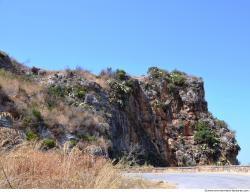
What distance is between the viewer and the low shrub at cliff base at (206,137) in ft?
195

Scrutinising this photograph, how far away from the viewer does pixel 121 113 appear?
51.2 meters

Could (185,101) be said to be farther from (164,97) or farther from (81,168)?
(81,168)

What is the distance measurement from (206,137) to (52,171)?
52.7 metres

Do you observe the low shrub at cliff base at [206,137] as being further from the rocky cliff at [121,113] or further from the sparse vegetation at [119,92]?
the sparse vegetation at [119,92]

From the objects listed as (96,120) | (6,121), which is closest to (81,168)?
(6,121)

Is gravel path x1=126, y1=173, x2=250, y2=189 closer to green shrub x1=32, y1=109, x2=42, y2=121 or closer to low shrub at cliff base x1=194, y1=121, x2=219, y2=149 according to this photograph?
green shrub x1=32, y1=109, x2=42, y2=121

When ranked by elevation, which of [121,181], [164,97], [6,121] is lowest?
[121,181]

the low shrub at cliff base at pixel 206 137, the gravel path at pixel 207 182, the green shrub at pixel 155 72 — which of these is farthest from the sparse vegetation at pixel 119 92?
the gravel path at pixel 207 182

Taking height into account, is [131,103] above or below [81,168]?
above

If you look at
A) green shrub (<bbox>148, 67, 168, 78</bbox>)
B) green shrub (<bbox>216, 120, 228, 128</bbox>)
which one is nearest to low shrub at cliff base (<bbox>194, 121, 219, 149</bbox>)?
green shrub (<bbox>216, 120, 228, 128</bbox>)

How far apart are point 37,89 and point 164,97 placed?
102 ft

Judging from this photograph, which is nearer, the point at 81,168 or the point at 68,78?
the point at 81,168

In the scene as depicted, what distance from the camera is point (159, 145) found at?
5750 centimetres

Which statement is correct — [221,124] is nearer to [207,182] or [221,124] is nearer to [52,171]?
[207,182]
